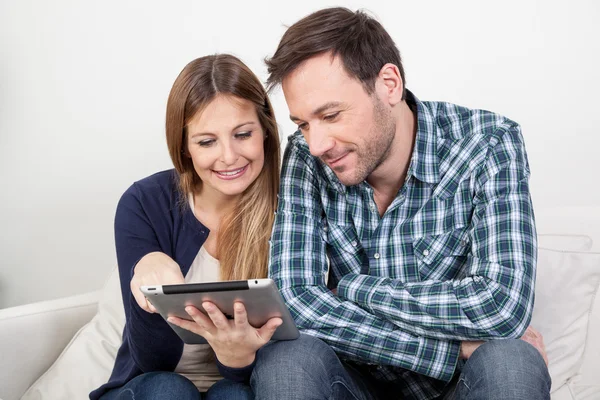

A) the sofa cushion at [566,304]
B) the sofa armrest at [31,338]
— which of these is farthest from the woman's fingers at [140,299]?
the sofa cushion at [566,304]

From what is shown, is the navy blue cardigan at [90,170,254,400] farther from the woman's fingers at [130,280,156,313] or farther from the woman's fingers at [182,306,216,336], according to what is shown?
the woman's fingers at [182,306,216,336]

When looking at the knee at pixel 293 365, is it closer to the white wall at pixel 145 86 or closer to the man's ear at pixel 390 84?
the man's ear at pixel 390 84

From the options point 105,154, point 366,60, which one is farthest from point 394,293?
point 105,154

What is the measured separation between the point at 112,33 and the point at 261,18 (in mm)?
619

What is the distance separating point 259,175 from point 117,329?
689mm

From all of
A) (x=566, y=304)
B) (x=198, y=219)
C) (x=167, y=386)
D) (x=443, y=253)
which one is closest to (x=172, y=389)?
(x=167, y=386)

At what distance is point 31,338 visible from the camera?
2.22 m

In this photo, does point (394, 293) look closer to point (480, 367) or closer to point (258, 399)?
point (480, 367)

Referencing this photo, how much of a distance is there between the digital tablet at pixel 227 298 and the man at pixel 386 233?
0.37 ft

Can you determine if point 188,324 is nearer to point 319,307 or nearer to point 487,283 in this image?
point 319,307

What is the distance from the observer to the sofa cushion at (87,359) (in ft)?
6.92

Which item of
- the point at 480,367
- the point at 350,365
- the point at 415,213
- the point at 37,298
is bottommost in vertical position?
the point at 37,298

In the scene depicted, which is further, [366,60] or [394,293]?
[366,60]

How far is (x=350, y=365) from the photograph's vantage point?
5.85 feet
